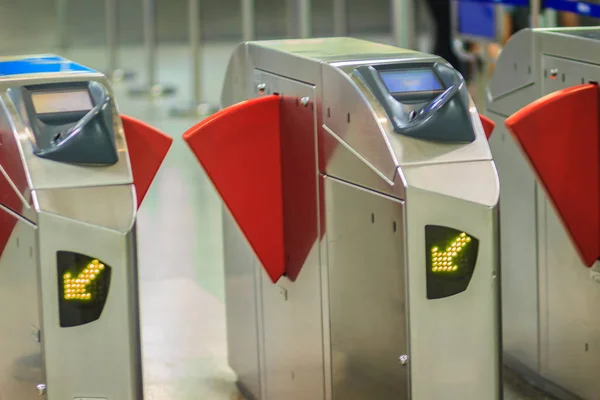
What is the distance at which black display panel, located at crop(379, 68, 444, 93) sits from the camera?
2.34 meters

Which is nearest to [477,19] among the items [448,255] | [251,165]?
[251,165]

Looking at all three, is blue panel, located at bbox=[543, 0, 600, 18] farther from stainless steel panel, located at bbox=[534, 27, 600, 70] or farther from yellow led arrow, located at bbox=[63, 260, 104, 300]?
yellow led arrow, located at bbox=[63, 260, 104, 300]

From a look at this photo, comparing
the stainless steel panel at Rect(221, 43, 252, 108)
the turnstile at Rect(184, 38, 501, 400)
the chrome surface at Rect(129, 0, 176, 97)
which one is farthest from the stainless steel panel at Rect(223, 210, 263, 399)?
the chrome surface at Rect(129, 0, 176, 97)

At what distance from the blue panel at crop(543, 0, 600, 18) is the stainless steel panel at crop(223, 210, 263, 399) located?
1954mm

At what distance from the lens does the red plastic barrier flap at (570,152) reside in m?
2.72

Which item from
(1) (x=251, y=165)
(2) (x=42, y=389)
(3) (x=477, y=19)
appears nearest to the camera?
(2) (x=42, y=389)

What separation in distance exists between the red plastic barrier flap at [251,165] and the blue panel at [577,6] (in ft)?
6.92

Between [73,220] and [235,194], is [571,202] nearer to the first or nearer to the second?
[235,194]

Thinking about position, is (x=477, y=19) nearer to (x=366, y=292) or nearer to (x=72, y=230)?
(x=366, y=292)

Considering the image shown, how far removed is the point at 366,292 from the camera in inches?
95.3

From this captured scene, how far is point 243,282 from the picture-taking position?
3.20m

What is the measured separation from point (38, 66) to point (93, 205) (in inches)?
21.8

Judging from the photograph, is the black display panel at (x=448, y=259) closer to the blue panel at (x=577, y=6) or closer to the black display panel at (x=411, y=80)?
the black display panel at (x=411, y=80)

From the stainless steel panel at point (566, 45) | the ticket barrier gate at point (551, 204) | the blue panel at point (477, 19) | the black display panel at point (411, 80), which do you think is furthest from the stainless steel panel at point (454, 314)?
the blue panel at point (477, 19)
